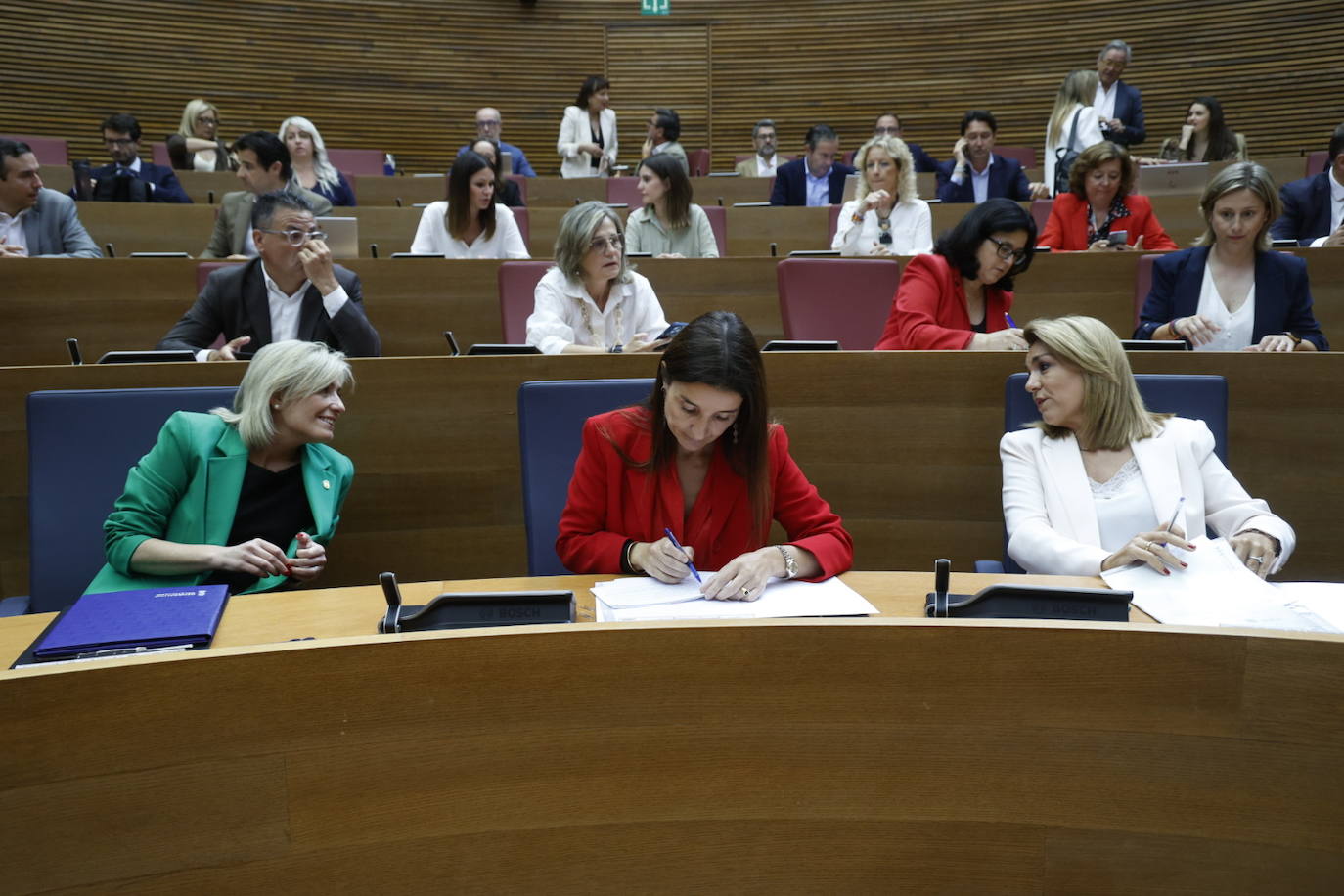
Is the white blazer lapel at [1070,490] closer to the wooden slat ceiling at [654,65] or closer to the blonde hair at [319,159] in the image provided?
the blonde hair at [319,159]

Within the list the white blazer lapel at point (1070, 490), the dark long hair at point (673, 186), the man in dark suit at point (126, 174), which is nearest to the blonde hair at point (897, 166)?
the dark long hair at point (673, 186)

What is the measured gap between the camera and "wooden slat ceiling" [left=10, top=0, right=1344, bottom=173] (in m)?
7.49

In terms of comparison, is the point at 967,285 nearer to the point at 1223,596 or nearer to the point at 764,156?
the point at 1223,596

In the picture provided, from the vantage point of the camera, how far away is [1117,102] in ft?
20.7

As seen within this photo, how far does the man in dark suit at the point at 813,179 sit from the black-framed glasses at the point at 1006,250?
128 inches

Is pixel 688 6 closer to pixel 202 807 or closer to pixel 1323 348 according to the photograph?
pixel 1323 348

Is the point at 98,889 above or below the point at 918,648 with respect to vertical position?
below

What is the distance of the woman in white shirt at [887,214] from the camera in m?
4.16

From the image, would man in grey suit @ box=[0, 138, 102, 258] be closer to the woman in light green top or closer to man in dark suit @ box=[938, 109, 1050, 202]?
the woman in light green top

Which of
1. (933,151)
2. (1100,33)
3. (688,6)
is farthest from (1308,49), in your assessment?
(688,6)

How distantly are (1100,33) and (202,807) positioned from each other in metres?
8.70

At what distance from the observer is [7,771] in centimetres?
84

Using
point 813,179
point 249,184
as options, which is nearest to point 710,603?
point 249,184

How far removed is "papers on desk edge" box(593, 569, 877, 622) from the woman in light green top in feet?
9.13
